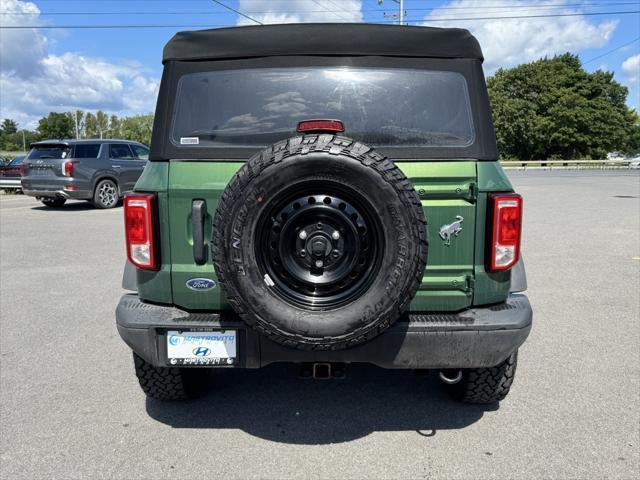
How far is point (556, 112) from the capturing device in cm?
5422

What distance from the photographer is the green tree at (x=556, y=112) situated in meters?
54.3

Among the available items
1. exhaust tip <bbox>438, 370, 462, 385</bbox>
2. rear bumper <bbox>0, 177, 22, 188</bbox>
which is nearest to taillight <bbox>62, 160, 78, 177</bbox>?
rear bumper <bbox>0, 177, 22, 188</bbox>

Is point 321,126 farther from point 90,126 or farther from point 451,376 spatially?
point 90,126

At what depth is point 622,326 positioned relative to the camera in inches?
190

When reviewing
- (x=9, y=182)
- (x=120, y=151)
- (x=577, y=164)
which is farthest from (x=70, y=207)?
(x=577, y=164)

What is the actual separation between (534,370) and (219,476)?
2355mm

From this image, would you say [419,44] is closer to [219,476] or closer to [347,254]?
[347,254]

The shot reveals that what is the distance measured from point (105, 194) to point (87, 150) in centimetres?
119

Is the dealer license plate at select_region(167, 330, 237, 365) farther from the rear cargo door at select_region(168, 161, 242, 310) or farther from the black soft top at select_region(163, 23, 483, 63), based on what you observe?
the black soft top at select_region(163, 23, 483, 63)

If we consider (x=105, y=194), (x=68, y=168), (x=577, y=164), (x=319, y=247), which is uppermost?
(x=577, y=164)

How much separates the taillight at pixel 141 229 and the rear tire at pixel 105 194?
1243cm

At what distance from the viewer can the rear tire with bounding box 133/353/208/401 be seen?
10.4 ft

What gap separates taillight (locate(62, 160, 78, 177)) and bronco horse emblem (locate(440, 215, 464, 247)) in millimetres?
12967

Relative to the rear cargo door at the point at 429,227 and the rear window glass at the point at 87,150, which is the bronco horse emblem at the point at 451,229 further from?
the rear window glass at the point at 87,150
